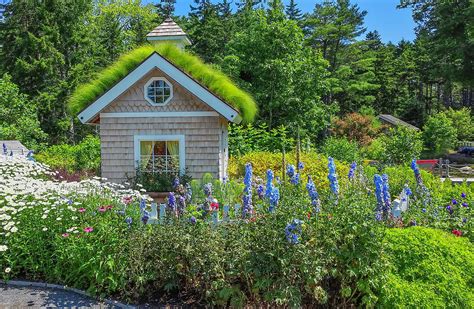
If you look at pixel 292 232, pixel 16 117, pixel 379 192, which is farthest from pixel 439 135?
pixel 292 232

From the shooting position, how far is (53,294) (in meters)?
4.09

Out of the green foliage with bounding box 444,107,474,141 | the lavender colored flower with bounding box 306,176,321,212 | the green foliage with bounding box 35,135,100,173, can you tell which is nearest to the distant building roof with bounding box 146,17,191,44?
the green foliage with bounding box 35,135,100,173

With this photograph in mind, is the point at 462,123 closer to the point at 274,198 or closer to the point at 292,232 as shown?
the point at 274,198

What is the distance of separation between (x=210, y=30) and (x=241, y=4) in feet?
21.4

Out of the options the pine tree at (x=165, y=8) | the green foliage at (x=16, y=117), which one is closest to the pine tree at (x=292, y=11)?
the pine tree at (x=165, y=8)

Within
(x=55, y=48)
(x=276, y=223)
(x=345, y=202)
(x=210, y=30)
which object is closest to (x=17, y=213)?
(x=276, y=223)

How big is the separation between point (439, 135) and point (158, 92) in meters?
28.8

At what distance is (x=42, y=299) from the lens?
3.98 m

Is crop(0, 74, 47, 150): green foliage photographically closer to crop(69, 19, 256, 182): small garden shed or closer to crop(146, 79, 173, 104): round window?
crop(69, 19, 256, 182): small garden shed

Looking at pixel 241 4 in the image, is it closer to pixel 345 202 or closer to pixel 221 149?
pixel 221 149

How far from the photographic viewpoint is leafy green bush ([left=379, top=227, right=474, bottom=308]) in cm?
340

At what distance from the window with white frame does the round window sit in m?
0.92

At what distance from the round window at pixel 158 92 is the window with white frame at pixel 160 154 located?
921 mm

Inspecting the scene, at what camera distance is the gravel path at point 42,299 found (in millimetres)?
3873
